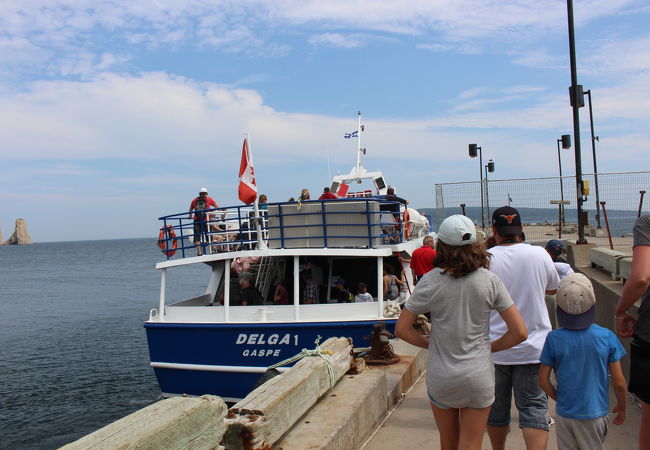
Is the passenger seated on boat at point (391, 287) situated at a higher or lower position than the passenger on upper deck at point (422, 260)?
lower

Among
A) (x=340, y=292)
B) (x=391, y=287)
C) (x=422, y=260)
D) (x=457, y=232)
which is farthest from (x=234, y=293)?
(x=457, y=232)

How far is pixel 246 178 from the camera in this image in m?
9.45

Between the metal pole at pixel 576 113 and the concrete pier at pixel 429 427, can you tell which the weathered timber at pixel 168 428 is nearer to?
the concrete pier at pixel 429 427

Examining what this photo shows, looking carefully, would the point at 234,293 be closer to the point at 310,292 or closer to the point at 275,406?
the point at 310,292

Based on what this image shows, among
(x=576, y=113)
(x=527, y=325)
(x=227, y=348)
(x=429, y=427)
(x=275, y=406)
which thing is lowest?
(x=227, y=348)

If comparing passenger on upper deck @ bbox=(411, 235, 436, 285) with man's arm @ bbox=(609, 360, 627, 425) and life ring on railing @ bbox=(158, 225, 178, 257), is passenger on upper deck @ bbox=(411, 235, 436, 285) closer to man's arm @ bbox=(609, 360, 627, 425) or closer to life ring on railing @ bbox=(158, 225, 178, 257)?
life ring on railing @ bbox=(158, 225, 178, 257)

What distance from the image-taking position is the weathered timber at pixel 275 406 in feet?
11.5

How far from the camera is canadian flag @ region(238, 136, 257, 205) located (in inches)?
371

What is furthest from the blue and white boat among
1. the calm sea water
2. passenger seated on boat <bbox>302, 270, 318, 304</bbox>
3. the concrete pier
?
the calm sea water

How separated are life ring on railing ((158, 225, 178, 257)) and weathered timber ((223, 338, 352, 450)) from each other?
6096 mm

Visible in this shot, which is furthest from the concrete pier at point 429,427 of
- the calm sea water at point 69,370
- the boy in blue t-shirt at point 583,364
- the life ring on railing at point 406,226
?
the calm sea water at point 69,370

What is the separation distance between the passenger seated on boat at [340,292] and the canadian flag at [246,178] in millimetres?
2446

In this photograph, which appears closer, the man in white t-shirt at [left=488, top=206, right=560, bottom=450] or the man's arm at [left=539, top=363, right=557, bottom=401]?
the man's arm at [left=539, top=363, right=557, bottom=401]

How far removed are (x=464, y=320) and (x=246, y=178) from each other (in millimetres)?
6784
